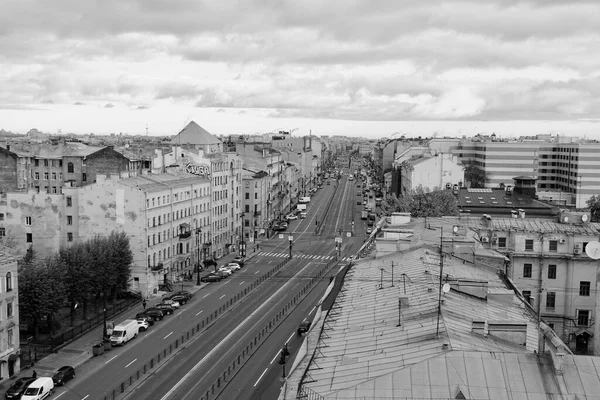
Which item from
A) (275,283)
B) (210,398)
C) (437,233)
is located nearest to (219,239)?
(275,283)

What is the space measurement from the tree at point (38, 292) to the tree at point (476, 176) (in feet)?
394

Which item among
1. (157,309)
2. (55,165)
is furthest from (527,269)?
(55,165)

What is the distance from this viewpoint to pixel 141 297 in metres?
72.4

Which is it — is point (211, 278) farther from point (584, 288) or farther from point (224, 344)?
point (584, 288)

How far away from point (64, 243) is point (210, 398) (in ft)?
121

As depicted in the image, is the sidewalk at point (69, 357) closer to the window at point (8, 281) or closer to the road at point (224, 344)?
the road at point (224, 344)

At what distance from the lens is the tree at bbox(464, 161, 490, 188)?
534 ft

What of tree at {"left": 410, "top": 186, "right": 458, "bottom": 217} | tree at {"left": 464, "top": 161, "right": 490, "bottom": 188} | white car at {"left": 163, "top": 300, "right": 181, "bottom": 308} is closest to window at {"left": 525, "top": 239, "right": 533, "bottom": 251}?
tree at {"left": 410, "top": 186, "right": 458, "bottom": 217}

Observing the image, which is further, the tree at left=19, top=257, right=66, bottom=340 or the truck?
the truck

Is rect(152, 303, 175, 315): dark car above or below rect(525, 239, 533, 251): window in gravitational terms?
below

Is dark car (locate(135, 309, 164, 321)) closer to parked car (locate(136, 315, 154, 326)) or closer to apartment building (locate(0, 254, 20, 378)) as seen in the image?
parked car (locate(136, 315, 154, 326))

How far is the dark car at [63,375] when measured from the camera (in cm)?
4503

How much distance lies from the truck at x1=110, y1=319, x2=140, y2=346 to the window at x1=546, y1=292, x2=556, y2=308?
103 ft

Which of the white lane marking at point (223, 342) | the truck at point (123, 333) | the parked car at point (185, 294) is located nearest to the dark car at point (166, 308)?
the parked car at point (185, 294)
